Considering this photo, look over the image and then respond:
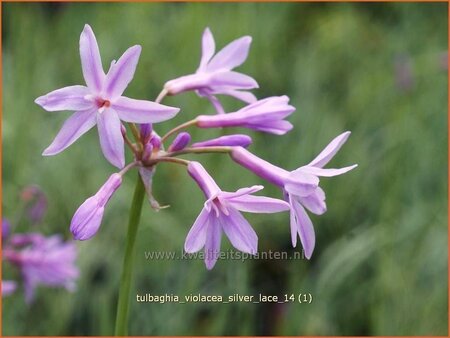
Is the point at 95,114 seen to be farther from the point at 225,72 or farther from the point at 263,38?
the point at 263,38

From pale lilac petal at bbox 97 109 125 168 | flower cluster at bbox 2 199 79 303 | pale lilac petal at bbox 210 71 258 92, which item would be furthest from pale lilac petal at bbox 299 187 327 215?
flower cluster at bbox 2 199 79 303

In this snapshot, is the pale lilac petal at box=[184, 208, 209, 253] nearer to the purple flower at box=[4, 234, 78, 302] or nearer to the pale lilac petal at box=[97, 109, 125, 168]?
the pale lilac petal at box=[97, 109, 125, 168]

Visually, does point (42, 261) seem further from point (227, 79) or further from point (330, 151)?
point (330, 151)

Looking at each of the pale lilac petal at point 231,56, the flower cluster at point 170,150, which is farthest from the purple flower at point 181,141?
the pale lilac petal at point 231,56

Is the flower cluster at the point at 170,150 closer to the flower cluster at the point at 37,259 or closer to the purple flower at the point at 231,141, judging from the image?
the purple flower at the point at 231,141

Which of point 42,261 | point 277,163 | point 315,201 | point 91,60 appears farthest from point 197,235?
point 277,163

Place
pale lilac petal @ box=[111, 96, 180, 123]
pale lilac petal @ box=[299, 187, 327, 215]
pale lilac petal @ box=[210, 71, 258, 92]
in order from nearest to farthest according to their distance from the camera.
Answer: pale lilac petal @ box=[111, 96, 180, 123]
pale lilac petal @ box=[299, 187, 327, 215]
pale lilac petal @ box=[210, 71, 258, 92]

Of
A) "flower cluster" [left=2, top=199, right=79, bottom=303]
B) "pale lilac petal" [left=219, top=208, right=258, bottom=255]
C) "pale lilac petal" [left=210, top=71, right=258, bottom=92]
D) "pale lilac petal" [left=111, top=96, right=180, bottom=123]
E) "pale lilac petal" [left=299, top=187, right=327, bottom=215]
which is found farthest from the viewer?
"flower cluster" [left=2, top=199, right=79, bottom=303]
